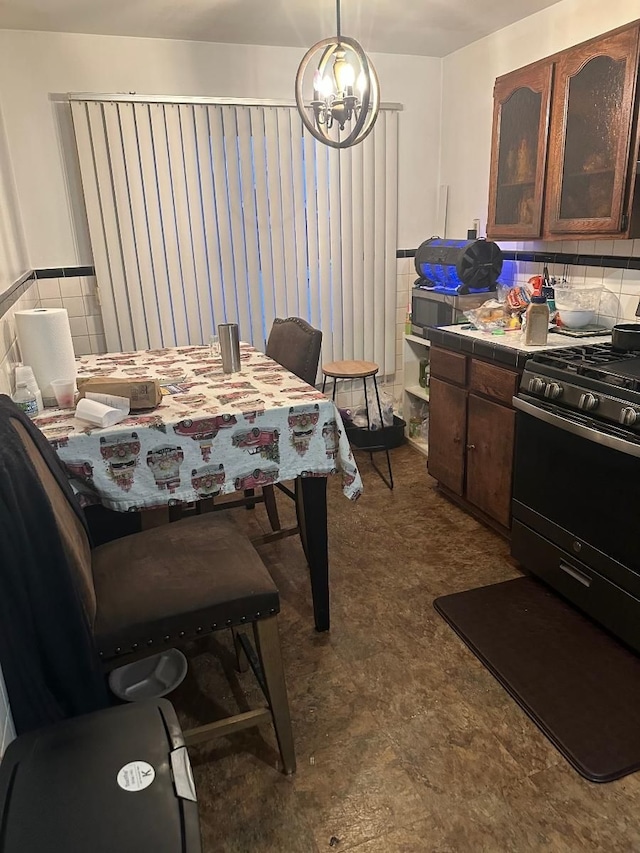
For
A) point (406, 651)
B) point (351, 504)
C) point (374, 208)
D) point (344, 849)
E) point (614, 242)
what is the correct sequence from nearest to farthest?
point (344, 849)
point (406, 651)
point (614, 242)
point (351, 504)
point (374, 208)

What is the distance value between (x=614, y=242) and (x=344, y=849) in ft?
8.36

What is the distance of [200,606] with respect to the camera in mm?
1457

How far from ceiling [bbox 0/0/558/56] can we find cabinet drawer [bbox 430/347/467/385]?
5.20ft

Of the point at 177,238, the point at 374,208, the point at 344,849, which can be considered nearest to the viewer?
the point at 344,849

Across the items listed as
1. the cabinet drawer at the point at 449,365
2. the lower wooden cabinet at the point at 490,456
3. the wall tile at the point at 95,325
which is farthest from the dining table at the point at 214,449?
A: the wall tile at the point at 95,325

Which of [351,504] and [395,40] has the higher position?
[395,40]

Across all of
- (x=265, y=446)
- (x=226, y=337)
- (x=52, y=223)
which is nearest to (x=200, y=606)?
(x=265, y=446)

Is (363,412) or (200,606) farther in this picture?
(363,412)

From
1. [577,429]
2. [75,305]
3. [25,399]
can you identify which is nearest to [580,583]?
[577,429]

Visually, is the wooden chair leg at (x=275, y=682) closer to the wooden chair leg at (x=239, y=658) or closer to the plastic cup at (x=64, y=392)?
the wooden chair leg at (x=239, y=658)

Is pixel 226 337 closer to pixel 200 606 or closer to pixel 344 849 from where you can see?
pixel 200 606

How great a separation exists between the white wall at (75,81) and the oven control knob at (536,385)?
7.40ft

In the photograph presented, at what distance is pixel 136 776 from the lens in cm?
92

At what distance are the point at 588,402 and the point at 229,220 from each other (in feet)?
7.65
